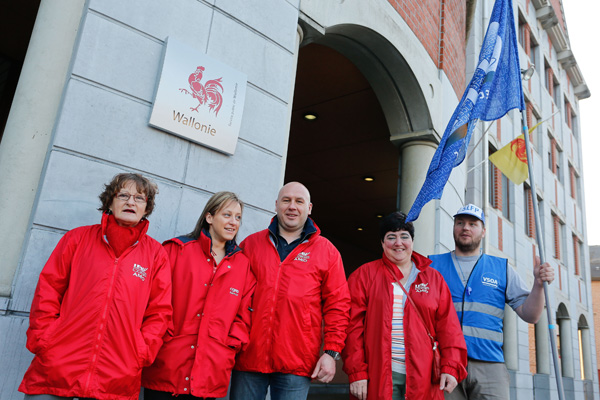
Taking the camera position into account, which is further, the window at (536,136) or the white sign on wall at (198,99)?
the window at (536,136)

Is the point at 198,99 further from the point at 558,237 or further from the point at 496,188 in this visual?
the point at 558,237

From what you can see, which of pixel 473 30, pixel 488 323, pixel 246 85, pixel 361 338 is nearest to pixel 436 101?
pixel 246 85

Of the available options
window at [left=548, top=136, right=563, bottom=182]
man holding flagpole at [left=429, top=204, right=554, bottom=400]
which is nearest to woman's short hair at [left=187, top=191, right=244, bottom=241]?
man holding flagpole at [left=429, top=204, right=554, bottom=400]

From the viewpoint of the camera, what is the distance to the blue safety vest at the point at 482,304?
3.63m

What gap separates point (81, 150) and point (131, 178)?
768mm

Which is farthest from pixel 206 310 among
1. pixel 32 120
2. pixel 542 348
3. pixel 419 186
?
pixel 542 348

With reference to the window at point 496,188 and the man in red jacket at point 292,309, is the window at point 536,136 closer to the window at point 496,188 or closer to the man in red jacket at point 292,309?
the window at point 496,188

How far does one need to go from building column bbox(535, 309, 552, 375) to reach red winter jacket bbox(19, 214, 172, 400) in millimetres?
15834

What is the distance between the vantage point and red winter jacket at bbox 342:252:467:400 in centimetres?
323

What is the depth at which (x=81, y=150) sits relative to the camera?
133 inches

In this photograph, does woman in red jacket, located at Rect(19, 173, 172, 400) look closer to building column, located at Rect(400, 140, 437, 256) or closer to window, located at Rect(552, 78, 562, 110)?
building column, located at Rect(400, 140, 437, 256)

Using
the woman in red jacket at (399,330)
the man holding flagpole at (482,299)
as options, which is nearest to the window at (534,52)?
the man holding flagpole at (482,299)

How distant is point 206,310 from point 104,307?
609mm

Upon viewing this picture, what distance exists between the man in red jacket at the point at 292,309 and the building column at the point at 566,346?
19.8 metres
